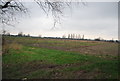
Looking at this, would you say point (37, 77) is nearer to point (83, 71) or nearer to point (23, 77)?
point (23, 77)

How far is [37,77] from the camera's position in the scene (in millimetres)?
11102

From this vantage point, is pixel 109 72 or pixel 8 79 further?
pixel 8 79

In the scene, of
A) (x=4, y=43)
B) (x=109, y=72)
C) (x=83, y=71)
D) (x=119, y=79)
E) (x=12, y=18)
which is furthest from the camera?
(x=4, y=43)

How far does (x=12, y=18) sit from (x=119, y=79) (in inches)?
287

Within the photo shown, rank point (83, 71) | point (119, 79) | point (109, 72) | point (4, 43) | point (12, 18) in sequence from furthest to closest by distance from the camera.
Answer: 1. point (4, 43)
2. point (12, 18)
3. point (83, 71)
4. point (109, 72)
5. point (119, 79)

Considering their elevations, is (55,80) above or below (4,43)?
below

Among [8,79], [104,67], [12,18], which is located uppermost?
[12,18]

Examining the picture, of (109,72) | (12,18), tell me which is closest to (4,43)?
(12,18)

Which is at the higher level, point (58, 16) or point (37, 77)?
point (58, 16)

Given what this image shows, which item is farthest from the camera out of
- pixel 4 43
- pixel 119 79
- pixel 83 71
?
pixel 4 43

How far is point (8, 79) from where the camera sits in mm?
11352

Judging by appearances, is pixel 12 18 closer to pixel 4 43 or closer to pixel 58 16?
pixel 58 16

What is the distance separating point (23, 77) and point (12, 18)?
12.2ft

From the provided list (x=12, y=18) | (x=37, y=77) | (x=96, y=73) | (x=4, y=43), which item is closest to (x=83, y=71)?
(x=96, y=73)
